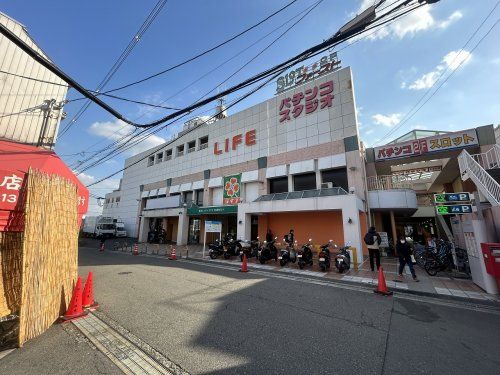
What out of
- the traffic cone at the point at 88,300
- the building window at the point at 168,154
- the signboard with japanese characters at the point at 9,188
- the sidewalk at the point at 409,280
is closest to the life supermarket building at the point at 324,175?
the sidewalk at the point at 409,280

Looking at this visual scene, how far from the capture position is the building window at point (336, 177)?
52.3 feet

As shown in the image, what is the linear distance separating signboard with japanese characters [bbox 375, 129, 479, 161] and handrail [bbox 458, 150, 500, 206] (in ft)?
16.5

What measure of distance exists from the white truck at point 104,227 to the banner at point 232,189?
1962 cm

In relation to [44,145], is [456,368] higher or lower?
lower

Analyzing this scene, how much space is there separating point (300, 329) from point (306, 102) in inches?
702

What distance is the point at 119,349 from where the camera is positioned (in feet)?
11.6

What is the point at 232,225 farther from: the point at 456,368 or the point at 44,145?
the point at 456,368

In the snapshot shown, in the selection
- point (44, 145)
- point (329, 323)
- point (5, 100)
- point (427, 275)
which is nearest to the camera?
point (329, 323)

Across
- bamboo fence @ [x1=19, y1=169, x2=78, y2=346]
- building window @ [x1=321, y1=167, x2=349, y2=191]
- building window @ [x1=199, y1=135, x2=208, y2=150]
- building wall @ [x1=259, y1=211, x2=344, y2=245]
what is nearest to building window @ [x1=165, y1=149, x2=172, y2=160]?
building window @ [x1=199, y1=135, x2=208, y2=150]

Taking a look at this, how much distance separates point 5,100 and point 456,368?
1263 cm

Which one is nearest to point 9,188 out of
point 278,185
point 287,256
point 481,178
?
point 287,256

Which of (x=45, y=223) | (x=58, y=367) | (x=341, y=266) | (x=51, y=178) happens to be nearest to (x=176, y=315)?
(x=58, y=367)

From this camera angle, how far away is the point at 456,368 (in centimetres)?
313

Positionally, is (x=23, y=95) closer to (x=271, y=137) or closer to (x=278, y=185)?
(x=278, y=185)
